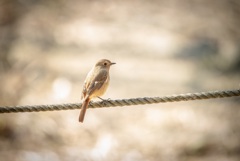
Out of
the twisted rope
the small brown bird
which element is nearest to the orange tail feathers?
the small brown bird

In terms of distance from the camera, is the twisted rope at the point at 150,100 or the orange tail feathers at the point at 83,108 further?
the orange tail feathers at the point at 83,108

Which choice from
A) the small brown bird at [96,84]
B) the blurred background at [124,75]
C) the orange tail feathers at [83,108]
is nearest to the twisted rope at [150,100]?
the orange tail feathers at [83,108]

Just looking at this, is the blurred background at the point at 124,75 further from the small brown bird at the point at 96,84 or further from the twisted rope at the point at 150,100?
the twisted rope at the point at 150,100

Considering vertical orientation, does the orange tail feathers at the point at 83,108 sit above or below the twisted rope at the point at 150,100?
below

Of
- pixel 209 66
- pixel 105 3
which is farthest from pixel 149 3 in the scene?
pixel 209 66

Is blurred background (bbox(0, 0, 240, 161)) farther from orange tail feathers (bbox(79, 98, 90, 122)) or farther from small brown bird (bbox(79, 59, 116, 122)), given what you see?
orange tail feathers (bbox(79, 98, 90, 122))

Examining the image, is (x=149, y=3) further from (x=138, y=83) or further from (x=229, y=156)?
(x=229, y=156)

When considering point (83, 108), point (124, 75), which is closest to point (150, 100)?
point (83, 108)

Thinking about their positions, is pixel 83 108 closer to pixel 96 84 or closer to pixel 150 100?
pixel 96 84

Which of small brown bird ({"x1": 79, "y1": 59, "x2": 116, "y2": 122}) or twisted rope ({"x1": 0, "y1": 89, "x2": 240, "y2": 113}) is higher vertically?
twisted rope ({"x1": 0, "y1": 89, "x2": 240, "y2": 113})
